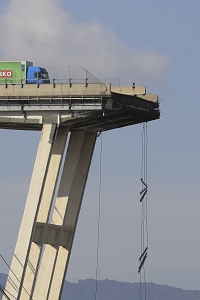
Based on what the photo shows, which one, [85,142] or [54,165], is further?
[85,142]

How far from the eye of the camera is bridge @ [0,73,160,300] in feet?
301

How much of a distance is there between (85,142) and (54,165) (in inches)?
318

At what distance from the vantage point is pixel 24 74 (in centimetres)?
9375

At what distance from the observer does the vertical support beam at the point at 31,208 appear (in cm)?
9094

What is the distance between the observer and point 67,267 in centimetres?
10194

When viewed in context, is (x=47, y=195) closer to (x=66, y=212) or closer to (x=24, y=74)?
(x=66, y=212)

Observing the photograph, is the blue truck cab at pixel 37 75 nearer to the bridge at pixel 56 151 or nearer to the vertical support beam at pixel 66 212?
the bridge at pixel 56 151

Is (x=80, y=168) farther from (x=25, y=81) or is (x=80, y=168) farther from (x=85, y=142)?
(x=25, y=81)

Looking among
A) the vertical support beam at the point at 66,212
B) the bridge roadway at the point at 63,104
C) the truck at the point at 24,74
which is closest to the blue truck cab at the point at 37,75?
the truck at the point at 24,74

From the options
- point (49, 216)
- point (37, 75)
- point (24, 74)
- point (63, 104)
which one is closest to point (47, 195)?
point (49, 216)

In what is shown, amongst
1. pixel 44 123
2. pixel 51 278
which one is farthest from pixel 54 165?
pixel 51 278

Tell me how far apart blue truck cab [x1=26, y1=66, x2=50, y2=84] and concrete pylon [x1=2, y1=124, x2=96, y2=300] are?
421 cm

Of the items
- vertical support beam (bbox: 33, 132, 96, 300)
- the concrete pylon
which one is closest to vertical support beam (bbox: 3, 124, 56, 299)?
the concrete pylon

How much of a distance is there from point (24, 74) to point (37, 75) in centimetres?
120
